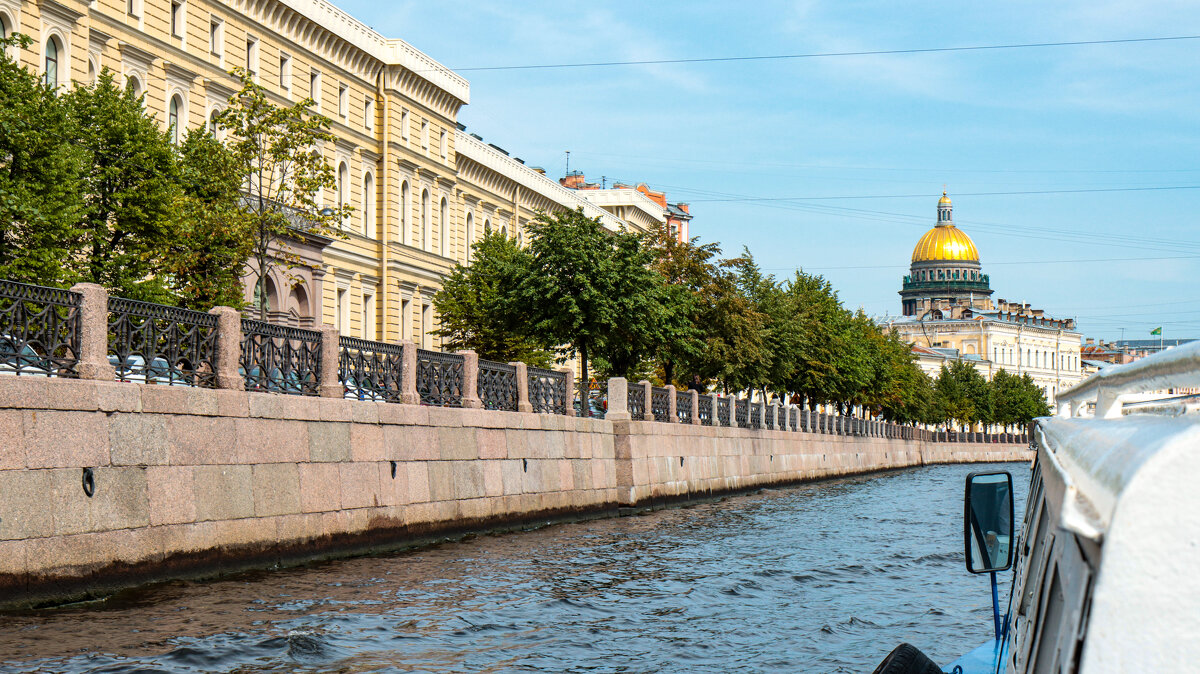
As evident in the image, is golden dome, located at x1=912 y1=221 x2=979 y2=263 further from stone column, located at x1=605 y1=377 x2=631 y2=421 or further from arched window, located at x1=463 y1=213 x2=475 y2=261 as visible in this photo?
stone column, located at x1=605 y1=377 x2=631 y2=421

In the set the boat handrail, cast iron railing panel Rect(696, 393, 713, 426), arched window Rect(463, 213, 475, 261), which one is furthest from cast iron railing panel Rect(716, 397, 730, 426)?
the boat handrail

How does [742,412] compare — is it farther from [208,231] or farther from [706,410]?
[208,231]

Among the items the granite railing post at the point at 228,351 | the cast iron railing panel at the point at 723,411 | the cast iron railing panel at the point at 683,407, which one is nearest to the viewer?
the granite railing post at the point at 228,351

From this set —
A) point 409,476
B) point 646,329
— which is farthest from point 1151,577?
point 646,329

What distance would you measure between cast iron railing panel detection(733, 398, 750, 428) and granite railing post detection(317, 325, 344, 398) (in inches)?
918

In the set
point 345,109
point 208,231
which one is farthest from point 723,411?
point 208,231

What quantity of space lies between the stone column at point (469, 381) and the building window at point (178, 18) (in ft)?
53.2

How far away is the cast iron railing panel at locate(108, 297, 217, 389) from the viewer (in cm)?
1280

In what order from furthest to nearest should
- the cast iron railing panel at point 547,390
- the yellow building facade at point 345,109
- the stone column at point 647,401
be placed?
1. the yellow building facade at point 345,109
2. the stone column at point 647,401
3. the cast iron railing panel at point 547,390

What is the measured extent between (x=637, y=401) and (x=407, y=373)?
35.5 feet

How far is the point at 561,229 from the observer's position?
35.4 m

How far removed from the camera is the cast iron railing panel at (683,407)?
3250 cm

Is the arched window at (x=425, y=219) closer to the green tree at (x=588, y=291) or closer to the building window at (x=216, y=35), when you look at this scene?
the green tree at (x=588, y=291)

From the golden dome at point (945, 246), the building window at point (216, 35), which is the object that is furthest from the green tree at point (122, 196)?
the golden dome at point (945, 246)
